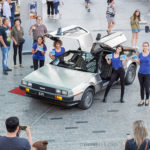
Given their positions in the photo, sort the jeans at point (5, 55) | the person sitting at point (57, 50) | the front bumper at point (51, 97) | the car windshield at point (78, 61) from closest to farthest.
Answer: the front bumper at point (51, 97) < the car windshield at point (78, 61) < the person sitting at point (57, 50) < the jeans at point (5, 55)

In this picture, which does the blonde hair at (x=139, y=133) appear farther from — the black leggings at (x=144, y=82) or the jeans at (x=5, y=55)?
the jeans at (x=5, y=55)

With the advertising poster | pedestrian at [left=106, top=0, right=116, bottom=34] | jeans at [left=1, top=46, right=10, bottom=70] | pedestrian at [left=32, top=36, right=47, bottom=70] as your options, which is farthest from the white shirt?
pedestrian at [left=32, top=36, right=47, bottom=70]

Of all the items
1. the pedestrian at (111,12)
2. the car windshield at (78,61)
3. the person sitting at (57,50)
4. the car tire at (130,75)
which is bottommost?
the car tire at (130,75)

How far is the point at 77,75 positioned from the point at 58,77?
50 cm

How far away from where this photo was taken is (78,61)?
989 centimetres

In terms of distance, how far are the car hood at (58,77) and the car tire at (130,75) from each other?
1663mm

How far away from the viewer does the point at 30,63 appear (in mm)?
12742

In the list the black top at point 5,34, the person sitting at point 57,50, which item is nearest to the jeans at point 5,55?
the black top at point 5,34

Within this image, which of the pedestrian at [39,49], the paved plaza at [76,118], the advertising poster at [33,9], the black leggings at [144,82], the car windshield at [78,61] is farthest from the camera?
the advertising poster at [33,9]

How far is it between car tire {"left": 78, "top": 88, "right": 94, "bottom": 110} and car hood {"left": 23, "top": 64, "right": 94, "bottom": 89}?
313 millimetres

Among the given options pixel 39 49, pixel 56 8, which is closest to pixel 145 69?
pixel 39 49

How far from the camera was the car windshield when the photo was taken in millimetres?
9711

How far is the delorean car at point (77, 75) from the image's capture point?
8.72m

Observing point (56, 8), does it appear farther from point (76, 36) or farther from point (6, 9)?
point (76, 36)
